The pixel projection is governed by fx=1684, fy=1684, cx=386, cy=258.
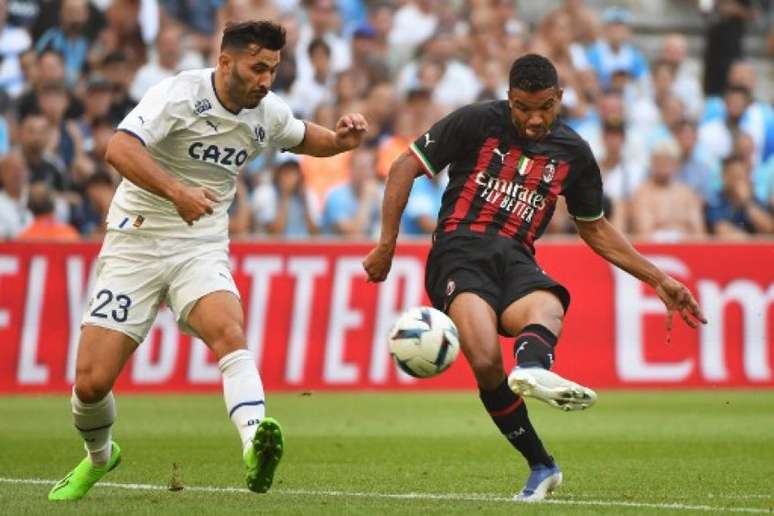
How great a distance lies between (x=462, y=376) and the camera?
17.6m

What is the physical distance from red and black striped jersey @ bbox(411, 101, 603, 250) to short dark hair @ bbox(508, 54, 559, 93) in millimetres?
411

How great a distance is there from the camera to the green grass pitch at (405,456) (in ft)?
27.9

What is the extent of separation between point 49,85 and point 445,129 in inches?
406

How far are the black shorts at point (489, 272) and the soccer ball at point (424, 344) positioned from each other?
535mm

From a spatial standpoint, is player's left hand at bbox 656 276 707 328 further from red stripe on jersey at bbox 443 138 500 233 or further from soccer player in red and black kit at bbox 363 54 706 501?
red stripe on jersey at bbox 443 138 500 233

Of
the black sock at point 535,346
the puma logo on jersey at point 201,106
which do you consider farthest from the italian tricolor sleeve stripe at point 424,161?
the puma logo on jersey at point 201,106

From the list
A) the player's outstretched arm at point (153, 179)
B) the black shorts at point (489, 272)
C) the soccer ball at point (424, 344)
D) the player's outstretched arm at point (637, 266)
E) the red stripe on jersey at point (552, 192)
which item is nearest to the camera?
the player's outstretched arm at point (153, 179)

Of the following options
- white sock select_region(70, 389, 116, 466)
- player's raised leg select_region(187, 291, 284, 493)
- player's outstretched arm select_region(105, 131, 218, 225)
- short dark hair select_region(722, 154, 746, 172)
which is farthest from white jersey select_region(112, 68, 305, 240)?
short dark hair select_region(722, 154, 746, 172)

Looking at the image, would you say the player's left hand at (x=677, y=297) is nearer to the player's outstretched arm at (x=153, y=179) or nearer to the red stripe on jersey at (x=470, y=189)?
the red stripe on jersey at (x=470, y=189)

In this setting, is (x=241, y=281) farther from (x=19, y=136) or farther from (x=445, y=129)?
(x=445, y=129)

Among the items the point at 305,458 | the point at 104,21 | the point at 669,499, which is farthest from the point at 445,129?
the point at 104,21

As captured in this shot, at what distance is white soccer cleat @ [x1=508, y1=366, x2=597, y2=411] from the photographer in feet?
26.0

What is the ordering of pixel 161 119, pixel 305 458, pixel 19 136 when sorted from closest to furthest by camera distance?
pixel 161 119 → pixel 305 458 → pixel 19 136

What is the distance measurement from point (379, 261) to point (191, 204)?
125 centimetres
